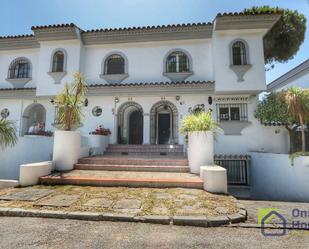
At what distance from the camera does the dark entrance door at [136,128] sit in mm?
14227

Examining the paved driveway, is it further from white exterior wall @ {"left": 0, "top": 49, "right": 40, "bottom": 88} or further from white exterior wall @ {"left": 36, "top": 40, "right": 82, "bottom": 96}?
white exterior wall @ {"left": 0, "top": 49, "right": 40, "bottom": 88}

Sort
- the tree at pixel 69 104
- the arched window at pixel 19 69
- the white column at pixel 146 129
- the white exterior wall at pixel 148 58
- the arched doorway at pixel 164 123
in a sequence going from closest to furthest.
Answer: the tree at pixel 69 104, the white column at pixel 146 129, the white exterior wall at pixel 148 58, the arched doorway at pixel 164 123, the arched window at pixel 19 69

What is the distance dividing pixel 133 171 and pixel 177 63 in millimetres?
8251

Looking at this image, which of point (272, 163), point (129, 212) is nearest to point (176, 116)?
point (272, 163)

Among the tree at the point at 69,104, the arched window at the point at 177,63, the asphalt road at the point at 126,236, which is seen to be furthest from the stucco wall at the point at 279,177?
the tree at the point at 69,104

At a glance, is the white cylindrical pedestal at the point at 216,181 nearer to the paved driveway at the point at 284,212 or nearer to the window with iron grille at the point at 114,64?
the paved driveway at the point at 284,212

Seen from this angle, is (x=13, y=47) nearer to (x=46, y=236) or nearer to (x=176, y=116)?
(x=176, y=116)

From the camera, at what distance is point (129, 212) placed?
14.2 feet

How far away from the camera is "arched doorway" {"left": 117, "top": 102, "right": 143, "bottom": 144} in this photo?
13.6 metres

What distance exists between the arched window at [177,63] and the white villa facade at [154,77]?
65mm

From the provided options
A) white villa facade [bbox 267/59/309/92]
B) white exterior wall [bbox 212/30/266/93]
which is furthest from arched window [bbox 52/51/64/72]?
white villa facade [bbox 267/59/309/92]

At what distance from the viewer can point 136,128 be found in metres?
14.4

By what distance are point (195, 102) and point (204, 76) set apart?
69.3 inches

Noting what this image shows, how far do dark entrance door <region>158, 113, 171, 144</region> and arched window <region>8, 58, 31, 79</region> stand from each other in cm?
1019
